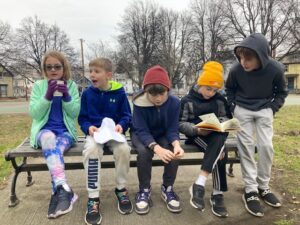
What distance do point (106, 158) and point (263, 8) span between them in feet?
72.2

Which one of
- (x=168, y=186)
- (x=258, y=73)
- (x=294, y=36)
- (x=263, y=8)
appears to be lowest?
(x=168, y=186)

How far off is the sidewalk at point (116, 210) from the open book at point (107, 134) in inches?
29.6

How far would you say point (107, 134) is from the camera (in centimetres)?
326

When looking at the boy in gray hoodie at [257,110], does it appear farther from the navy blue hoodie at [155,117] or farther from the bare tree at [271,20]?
the bare tree at [271,20]

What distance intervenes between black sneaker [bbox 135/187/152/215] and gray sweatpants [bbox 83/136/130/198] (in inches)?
8.6

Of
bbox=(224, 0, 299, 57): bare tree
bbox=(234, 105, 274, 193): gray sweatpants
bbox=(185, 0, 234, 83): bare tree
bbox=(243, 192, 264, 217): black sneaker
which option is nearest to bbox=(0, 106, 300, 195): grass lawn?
bbox=(234, 105, 274, 193): gray sweatpants

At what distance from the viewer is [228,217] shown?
330 cm

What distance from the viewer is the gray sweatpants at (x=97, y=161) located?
10.3 feet

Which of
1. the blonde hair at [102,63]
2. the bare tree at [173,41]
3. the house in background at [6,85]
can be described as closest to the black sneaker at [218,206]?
the blonde hair at [102,63]

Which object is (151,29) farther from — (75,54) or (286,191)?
(286,191)

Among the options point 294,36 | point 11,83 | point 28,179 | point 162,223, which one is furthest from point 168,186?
point 11,83

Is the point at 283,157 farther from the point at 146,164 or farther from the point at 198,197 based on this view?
the point at 146,164

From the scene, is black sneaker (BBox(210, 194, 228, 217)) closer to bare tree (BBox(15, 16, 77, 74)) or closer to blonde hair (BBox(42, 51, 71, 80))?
blonde hair (BBox(42, 51, 71, 80))

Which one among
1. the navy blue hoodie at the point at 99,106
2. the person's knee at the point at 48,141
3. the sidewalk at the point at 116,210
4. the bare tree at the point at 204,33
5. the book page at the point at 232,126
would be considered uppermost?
the bare tree at the point at 204,33
